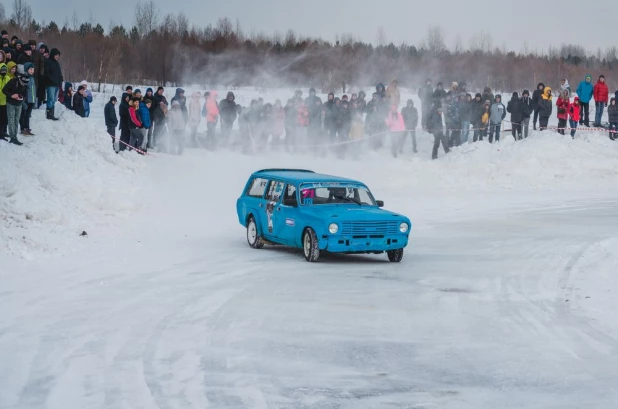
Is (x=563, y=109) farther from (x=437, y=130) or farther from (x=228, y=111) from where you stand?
(x=228, y=111)

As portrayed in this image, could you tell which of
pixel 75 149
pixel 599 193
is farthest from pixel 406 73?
pixel 75 149

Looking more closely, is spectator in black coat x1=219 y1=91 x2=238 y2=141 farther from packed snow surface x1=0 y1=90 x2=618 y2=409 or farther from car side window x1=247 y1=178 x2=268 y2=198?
car side window x1=247 y1=178 x2=268 y2=198

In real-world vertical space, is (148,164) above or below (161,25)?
below

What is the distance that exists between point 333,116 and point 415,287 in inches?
793

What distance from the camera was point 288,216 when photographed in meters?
15.8

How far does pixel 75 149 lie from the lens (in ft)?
77.5

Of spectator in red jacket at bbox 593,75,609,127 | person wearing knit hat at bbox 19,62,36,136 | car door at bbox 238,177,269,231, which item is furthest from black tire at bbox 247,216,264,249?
spectator in red jacket at bbox 593,75,609,127

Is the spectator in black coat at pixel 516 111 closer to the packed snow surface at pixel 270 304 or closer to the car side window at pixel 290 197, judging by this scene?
the packed snow surface at pixel 270 304

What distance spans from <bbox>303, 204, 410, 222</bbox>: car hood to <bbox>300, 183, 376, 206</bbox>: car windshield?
273mm

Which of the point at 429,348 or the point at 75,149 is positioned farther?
the point at 75,149

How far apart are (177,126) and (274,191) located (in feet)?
45.4

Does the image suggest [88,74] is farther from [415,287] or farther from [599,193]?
[415,287]

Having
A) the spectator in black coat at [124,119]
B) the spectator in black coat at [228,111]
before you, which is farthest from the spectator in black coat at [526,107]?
the spectator in black coat at [124,119]

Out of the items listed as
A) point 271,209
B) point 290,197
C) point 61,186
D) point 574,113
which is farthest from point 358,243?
point 574,113
